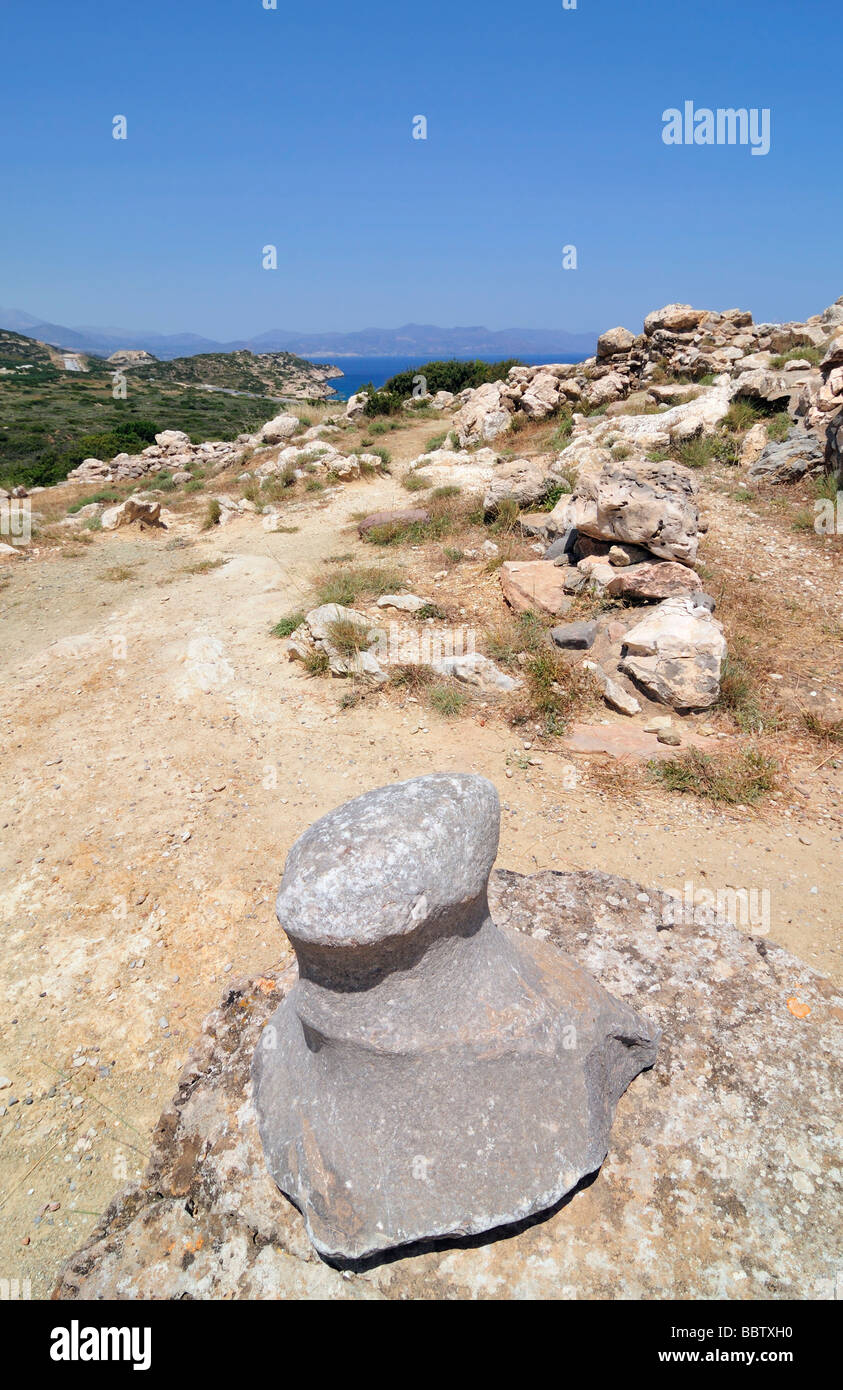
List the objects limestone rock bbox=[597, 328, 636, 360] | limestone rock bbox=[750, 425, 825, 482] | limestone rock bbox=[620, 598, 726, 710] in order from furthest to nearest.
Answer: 1. limestone rock bbox=[597, 328, 636, 360]
2. limestone rock bbox=[750, 425, 825, 482]
3. limestone rock bbox=[620, 598, 726, 710]

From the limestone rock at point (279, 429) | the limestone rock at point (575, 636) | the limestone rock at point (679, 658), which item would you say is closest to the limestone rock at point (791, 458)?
the limestone rock at point (679, 658)

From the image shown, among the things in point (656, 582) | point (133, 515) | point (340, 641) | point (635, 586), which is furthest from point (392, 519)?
point (133, 515)

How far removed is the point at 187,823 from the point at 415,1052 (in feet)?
10.1

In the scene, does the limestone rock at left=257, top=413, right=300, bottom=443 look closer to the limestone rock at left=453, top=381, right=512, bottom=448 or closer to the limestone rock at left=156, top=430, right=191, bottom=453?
the limestone rock at left=156, top=430, right=191, bottom=453

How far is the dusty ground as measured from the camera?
3.00 m

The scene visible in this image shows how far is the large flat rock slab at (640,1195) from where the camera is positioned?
201 cm

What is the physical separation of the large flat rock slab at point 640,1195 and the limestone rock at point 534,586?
4.61 m

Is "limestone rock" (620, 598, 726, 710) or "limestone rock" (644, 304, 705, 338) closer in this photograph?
"limestone rock" (620, 598, 726, 710)

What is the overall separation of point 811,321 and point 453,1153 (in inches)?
785

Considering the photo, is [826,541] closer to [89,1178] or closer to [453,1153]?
[453,1153]

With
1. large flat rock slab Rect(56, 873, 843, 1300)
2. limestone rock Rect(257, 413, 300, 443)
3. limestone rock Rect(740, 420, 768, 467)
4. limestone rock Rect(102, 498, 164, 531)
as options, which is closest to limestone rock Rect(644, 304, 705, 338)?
limestone rock Rect(740, 420, 768, 467)

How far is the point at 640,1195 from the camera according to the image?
2.17m

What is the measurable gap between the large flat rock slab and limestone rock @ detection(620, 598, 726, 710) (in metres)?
2.80
